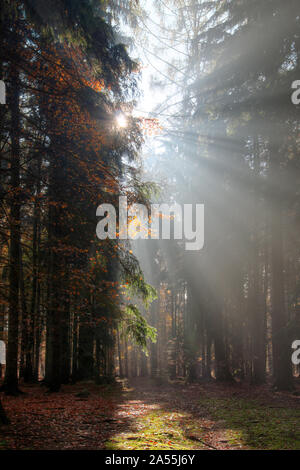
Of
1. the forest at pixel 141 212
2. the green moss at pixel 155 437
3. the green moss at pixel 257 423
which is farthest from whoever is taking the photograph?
the forest at pixel 141 212

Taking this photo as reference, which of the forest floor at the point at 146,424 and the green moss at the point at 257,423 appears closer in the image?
the forest floor at the point at 146,424

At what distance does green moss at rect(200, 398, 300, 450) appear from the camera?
240 inches

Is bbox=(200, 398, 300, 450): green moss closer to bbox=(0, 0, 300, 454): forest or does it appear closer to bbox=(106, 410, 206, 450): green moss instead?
bbox=(0, 0, 300, 454): forest

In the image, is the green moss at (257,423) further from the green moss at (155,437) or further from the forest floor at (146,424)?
the green moss at (155,437)

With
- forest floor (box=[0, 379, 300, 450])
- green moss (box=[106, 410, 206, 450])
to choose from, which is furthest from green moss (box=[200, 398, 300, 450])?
green moss (box=[106, 410, 206, 450])

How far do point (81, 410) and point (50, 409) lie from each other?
0.80 metres

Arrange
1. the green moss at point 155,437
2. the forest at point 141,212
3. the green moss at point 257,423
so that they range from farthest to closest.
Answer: the forest at point 141,212
the green moss at point 257,423
the green moss at point 155,437

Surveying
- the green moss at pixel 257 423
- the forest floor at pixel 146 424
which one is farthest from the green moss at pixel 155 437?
the green moss at pixel 257 423

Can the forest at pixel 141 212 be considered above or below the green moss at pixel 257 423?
above

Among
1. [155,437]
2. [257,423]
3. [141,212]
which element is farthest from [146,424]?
[141,212]

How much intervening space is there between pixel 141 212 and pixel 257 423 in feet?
19.4

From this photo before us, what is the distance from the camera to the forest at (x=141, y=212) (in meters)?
6.66
